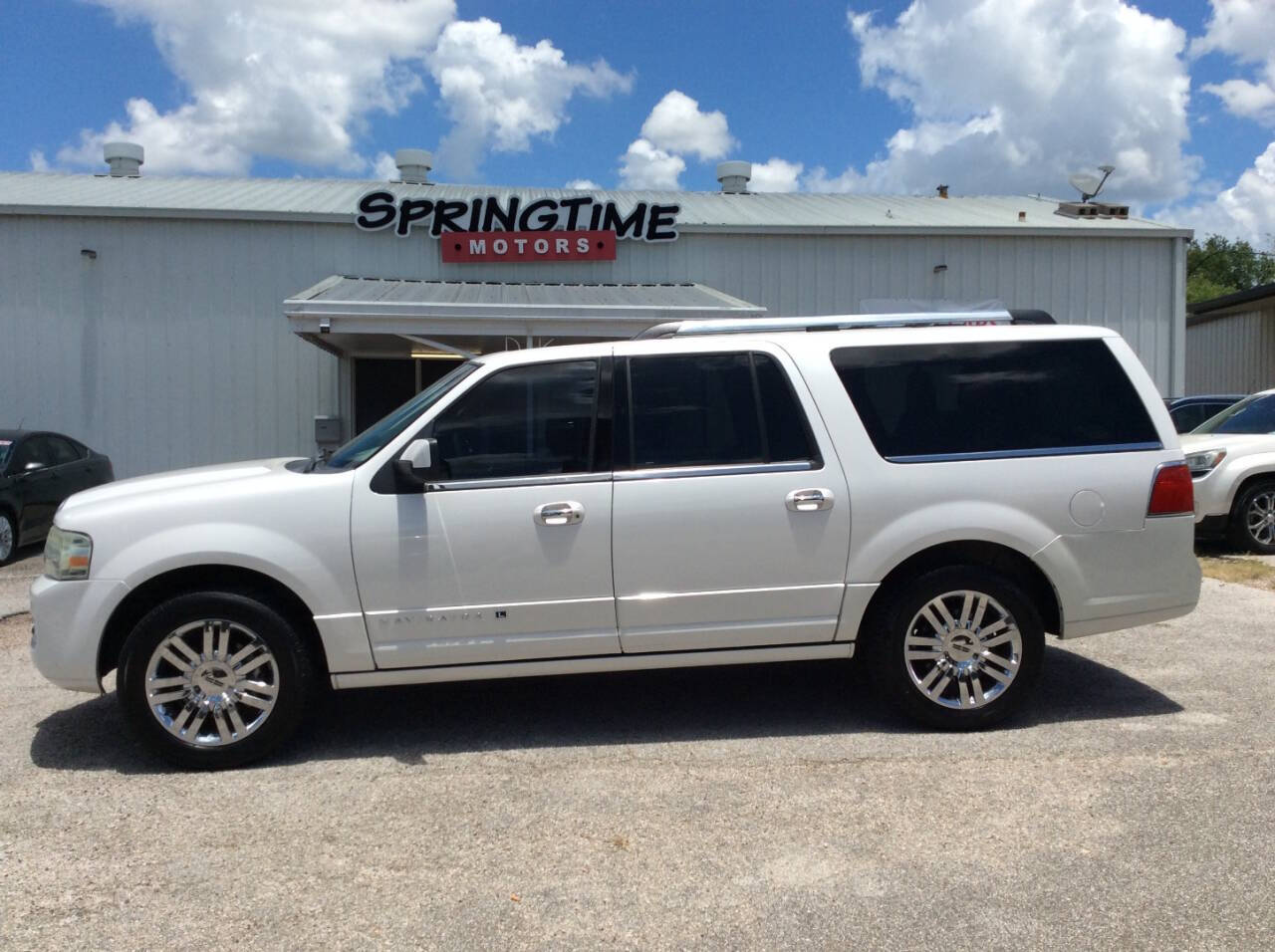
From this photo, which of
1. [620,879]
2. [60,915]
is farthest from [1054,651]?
[60,915]

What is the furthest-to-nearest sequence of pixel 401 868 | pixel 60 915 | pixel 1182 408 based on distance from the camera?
1. pixel 1182 408
2. pixel 401 868
3. pixel 60 915

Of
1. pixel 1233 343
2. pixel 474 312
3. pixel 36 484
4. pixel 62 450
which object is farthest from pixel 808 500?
pixel 1233 343

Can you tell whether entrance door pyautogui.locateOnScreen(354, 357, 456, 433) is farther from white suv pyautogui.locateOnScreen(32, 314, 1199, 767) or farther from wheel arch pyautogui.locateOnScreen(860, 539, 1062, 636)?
wheel arch pyautogui.locateOnScreen(860, 539, 1062, 636)

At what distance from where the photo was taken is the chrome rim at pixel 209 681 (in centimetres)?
436

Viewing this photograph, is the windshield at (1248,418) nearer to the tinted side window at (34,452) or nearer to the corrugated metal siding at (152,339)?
the corrugated metal siding at (152,339)

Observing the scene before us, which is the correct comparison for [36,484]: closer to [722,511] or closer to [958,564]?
[722,511]

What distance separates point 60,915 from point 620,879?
1760 mm

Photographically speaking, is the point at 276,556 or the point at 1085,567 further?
the point at 1085,567

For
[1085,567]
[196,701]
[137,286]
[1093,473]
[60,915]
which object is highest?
[137,286]

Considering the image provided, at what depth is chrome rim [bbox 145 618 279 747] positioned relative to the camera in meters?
4.36

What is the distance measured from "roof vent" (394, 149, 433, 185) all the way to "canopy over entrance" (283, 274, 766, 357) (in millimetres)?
3735

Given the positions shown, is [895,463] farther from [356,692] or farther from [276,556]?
[356,692]

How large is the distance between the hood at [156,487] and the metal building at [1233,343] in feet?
73.1

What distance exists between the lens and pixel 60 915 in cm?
319
